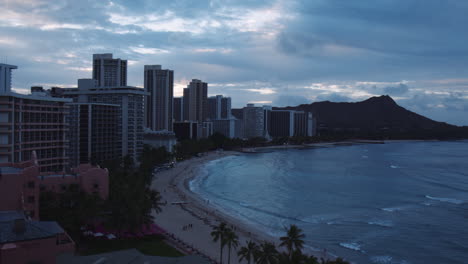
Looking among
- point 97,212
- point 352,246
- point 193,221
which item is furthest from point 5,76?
A: point 352,246

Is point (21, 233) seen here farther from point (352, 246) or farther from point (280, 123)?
point (280, 123)

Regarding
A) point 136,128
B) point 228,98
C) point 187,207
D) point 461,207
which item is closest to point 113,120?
point 136,128

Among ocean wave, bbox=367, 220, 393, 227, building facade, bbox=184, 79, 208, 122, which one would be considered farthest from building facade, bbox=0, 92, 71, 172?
building facade, bbox=184, 79, 208, 122

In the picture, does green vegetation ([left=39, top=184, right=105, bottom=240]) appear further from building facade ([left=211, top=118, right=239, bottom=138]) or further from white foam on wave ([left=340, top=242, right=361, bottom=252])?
building facade ([left=211, top=118, right=239, bottom=138])

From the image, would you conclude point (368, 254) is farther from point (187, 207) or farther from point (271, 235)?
point (187, 207)

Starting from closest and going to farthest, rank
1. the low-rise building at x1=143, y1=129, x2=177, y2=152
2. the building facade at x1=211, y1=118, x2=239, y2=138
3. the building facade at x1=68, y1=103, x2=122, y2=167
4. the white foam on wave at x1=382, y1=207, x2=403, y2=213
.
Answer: the white foam on wave at x1=382, y1=207, x2=403, y2=213
the building facade at x1=68, y1=103, x2=122, y2=167
the low-rise building at x1=143, y1=129, x2=177, y2=152
the building facade at x1=211, y1=118, x2=239, y2=138

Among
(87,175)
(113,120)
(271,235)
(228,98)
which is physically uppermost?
(228,98)
